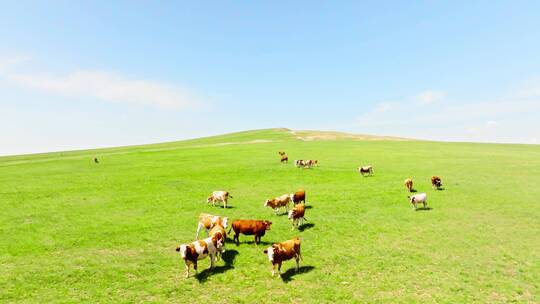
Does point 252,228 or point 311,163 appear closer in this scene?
point 252,228

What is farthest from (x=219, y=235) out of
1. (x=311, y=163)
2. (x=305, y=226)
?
(x=311, y=163)

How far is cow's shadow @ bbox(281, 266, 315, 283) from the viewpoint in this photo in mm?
17109

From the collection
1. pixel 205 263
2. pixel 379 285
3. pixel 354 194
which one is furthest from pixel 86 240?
pixel 354 194

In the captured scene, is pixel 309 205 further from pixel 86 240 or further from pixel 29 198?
pixel 29 198

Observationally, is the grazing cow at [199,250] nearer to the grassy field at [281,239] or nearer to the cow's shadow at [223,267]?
the cow's shadow at [223,267]

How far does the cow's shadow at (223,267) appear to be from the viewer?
17156 millimetres

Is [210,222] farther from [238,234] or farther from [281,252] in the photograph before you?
[281,252]

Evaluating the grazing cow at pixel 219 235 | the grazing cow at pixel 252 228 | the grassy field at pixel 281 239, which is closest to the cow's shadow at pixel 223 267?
the grassy field at pixel 281 239

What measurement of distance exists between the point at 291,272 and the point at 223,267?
359 centimetres

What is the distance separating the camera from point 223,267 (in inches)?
715

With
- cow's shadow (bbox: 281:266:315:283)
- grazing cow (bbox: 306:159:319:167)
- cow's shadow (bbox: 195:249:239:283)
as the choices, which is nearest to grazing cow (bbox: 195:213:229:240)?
cow's shadow (bbox: 195:249:239:283)

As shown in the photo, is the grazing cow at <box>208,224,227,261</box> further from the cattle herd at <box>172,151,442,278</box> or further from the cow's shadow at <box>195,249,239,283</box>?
the cow's shadow at <box>195,249,239,283</box>

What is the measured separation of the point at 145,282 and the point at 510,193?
34669 mm

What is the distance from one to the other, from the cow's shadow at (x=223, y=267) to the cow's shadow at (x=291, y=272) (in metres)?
2.86
